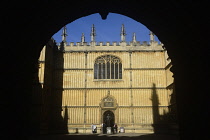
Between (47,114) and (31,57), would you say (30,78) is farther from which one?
(47,114)

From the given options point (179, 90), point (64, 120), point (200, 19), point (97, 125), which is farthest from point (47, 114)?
point (200, 19)

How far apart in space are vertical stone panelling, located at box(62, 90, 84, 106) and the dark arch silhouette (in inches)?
608

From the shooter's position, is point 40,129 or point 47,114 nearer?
point 40,129

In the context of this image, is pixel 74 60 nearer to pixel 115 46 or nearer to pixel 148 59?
pixel 115 46

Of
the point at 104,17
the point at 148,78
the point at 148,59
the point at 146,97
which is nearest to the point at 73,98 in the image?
the point at 146,97

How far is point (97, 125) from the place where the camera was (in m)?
22.2

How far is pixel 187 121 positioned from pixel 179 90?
1.09 m

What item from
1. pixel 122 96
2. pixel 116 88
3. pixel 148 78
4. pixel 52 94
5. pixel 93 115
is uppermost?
pixel 148 78

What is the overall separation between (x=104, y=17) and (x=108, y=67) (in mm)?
15747

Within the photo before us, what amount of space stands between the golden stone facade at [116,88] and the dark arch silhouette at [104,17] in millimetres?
14505

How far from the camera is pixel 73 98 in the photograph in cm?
2267

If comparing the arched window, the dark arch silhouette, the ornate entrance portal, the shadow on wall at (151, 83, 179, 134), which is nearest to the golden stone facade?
the shadow on wall at (151, 83, 179, 134)

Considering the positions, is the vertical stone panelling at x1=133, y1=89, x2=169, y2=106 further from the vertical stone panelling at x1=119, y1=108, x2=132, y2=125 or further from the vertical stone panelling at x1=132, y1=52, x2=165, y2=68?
the vertical stone panelling at x1=132, y1=52, x2=165, y2=68

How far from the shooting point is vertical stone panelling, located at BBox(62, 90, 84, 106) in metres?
22.5
